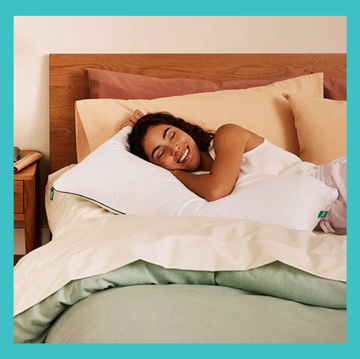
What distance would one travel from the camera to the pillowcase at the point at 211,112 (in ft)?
6.68

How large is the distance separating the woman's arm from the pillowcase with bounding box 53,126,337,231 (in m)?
0.04

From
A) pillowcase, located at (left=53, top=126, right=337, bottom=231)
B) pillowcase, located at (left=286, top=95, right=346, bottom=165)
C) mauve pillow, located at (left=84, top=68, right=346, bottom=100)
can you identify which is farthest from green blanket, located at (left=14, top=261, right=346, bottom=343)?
mauve pillow, located at (left=84, top=68, right=346, bottom=100)

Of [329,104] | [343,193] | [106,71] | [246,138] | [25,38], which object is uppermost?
[25,38]

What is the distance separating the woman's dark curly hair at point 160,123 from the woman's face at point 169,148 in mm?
23

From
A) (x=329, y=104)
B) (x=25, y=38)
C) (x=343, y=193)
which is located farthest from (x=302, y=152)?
(x=25, y=38)

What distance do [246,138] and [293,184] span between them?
0.33 m

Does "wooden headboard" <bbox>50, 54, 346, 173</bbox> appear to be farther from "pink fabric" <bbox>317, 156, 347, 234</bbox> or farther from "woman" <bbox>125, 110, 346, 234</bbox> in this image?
"pink fabric" <bbox>317, 156, 347, 234</bbox>

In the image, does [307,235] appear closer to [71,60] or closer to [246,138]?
[246,138]

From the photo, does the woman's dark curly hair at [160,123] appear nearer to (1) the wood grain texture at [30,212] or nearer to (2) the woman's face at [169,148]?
(2) the woman's face at [169,148]

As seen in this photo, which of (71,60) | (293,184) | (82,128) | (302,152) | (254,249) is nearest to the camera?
(254,249)

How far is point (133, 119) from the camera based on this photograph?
2000 mm

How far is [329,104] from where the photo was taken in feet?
6.55

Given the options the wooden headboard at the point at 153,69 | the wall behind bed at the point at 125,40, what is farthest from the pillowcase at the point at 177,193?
the wall behind bed at the point at 125,40

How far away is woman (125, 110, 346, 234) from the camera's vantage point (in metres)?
1.63
